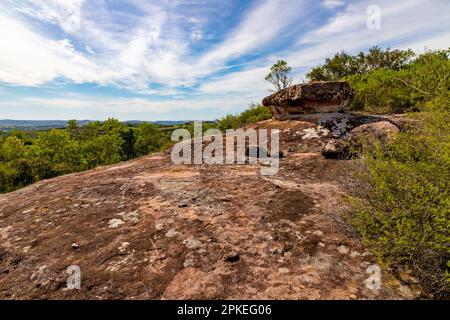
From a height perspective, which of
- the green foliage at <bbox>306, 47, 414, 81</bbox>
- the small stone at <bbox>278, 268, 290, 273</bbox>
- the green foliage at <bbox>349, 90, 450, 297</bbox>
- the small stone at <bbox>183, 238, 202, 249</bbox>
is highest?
the green foliage at <bbox>306, 47, 414, 81</bbox>

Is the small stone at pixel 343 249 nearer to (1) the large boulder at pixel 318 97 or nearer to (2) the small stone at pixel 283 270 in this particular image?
(2) the small stone at pixel 283 270

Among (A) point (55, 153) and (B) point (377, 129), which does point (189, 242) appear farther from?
(A) point (55, 153)

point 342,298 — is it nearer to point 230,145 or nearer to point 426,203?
point 426,203

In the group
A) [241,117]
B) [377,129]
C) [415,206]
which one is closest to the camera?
[415,206]

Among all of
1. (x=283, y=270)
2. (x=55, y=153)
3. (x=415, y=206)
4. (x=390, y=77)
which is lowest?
(x=283, y=270)

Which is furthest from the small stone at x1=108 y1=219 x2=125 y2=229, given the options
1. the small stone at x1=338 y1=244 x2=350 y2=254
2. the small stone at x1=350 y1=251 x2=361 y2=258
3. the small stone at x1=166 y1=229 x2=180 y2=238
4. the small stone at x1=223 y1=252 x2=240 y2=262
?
the small stone at x1=350 y1=251 x2=361 y2=258

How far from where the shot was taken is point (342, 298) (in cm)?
281

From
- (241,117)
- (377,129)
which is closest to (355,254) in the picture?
(377,129)

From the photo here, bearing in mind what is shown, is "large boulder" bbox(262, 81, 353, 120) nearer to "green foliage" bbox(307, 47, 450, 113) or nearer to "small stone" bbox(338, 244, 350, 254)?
"green foliage" bbox(307, 47, 450, 113)

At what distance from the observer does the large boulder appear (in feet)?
34.3

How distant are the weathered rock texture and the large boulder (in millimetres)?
4625

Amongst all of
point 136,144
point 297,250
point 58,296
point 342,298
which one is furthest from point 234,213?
point 136,144

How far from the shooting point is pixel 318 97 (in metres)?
10.5

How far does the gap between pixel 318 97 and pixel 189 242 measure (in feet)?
27.8
